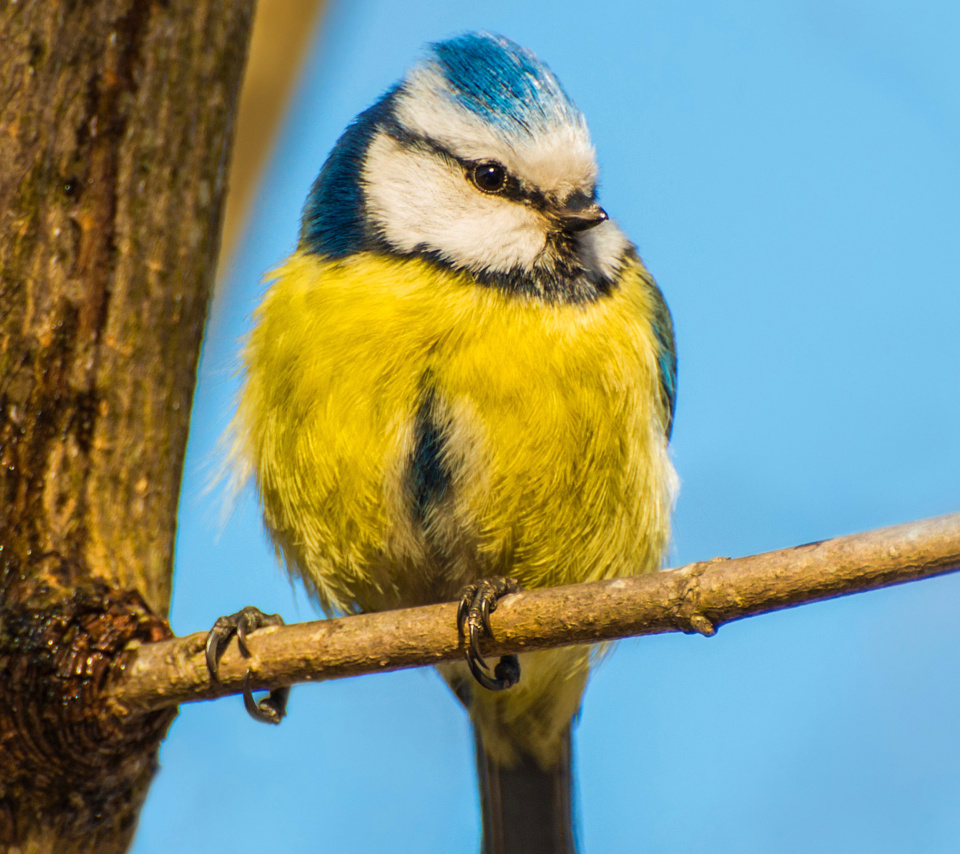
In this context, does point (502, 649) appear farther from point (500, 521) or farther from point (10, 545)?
point (10, 545)

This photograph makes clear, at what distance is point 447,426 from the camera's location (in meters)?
2.04

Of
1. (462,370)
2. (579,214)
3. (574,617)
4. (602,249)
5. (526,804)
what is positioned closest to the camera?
(574,617)

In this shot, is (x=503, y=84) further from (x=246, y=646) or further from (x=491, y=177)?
(x=246, y=646)

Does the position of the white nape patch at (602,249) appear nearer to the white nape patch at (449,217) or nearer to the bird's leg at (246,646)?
the white nape patch at (449,217)

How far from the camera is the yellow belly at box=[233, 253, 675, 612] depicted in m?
2.05

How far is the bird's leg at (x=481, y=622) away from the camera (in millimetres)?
1671

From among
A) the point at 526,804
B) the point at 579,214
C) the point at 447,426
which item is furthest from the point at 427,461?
the point at 526,804

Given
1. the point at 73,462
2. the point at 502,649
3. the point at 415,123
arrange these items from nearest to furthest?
the point at 502,649 → the point at 73,462 → the point at 415,123

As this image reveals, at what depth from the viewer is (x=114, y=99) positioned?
1947 millimetres

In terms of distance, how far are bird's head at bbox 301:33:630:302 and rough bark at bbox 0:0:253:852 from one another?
37 centimetres

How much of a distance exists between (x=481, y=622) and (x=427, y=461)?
48cm

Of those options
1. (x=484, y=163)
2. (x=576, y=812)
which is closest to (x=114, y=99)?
(x=484, y=163)

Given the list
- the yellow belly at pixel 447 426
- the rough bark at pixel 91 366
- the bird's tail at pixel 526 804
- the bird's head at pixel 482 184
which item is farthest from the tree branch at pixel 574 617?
the bird's tail at pixel 526 804

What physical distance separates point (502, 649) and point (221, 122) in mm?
1165
